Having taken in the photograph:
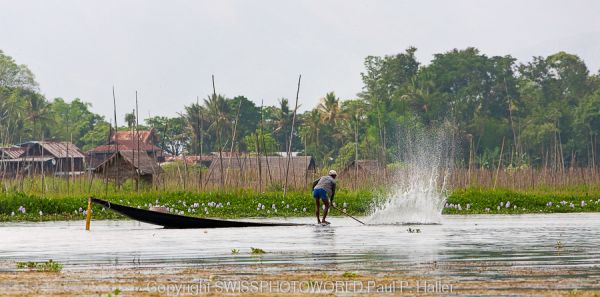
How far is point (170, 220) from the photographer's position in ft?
98.3

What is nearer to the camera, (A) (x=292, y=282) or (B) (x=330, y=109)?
(A) (x=292, y=282)

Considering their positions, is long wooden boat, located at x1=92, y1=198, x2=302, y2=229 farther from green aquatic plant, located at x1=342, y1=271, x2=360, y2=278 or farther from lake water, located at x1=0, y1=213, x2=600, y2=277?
green aquatic plant, located at x1=342, y1=271, x2=360, y2=278

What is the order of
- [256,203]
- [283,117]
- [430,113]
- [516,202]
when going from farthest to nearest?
1. [283,117]
2. [430,113]
3. [516,202]
4. [256,203]

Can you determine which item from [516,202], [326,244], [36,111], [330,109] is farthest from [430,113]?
[326,244]

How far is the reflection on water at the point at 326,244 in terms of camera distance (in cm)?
1861

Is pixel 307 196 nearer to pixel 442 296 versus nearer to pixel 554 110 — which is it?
pixel 442 296

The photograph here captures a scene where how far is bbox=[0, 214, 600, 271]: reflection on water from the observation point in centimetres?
1861

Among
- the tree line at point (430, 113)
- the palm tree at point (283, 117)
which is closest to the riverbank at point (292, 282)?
the tree line at point (430, 113)

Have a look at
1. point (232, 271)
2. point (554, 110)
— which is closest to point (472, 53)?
point (554, 110)

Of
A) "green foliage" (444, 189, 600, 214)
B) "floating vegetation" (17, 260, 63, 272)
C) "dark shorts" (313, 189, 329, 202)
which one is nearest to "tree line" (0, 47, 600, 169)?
"green foliage" (444, 189, 600, 214)

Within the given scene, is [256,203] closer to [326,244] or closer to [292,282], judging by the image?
[326,244]

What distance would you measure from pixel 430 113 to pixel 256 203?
68.8 m

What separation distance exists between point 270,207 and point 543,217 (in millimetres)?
8741

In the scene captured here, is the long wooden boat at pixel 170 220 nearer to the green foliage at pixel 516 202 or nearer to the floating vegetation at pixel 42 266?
the floating vegetation at pixel 42 266
